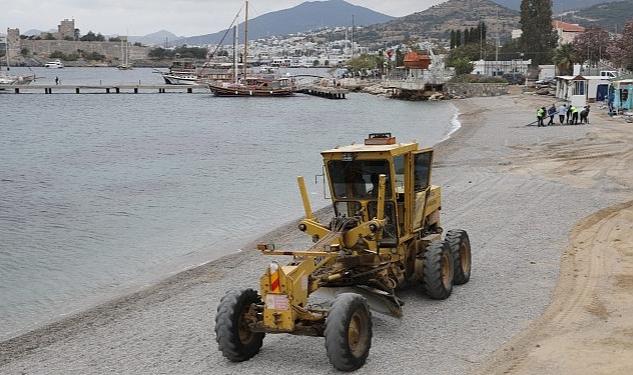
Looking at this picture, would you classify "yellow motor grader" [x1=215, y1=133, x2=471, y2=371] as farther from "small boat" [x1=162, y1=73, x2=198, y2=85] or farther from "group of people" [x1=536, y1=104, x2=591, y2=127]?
"small boat" [x1=162, y1=73, x2=198, y2=85]

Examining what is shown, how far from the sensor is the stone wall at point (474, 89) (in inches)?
4114

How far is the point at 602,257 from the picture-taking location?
15562 millimetres

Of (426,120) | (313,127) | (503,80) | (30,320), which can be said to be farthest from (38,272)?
(503,80)

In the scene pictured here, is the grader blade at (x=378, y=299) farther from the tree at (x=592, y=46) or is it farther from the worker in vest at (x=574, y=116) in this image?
the tree at (x=592, y=46)

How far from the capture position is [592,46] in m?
102

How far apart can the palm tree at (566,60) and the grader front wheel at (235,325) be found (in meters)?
94.3

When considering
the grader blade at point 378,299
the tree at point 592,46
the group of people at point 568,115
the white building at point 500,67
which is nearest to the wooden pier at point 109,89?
the white building at point 500,67

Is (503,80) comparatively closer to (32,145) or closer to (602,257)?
(32,145)

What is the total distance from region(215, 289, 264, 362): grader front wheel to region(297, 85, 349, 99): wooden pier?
110223 millimetres

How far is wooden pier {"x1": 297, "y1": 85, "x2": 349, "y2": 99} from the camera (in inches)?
4727

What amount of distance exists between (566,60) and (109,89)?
233ft

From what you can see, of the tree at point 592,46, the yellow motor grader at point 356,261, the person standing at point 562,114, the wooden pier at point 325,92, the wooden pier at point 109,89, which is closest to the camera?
the yellow motor grader at point 356,261

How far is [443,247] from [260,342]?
3.82 metres

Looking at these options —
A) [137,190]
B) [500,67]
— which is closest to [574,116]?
[137,190]
